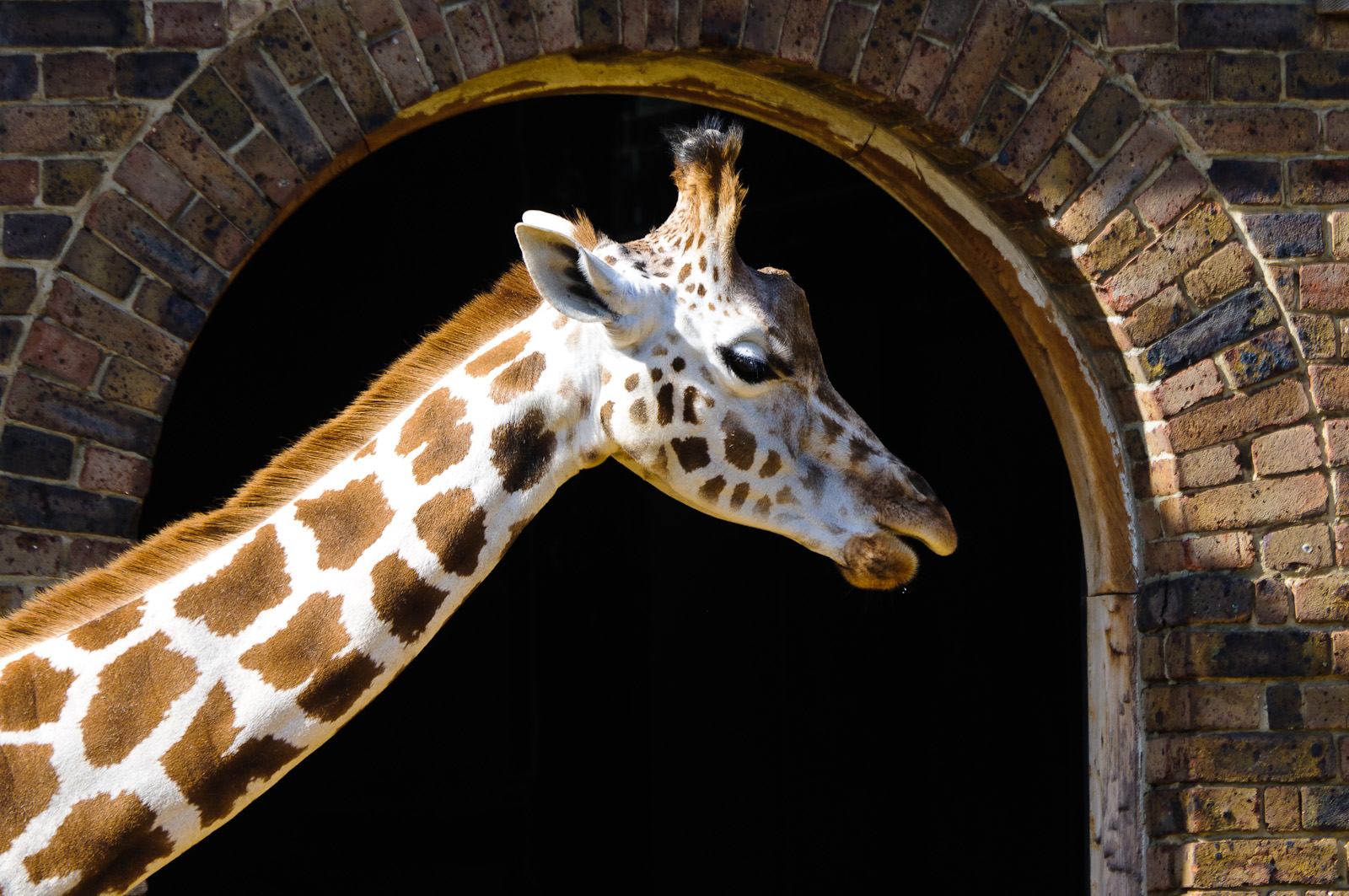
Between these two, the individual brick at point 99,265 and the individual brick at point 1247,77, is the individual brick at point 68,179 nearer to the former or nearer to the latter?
the individual brick at point 99,265

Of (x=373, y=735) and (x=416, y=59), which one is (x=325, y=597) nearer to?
(x=416, y=59)

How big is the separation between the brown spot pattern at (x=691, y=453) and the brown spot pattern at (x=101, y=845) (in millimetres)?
1165

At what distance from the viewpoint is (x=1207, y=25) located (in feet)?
9.80

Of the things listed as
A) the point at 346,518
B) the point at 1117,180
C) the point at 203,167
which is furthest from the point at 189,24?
the point at 1117,180

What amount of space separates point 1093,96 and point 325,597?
7.49ft

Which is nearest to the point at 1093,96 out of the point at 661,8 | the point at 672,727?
the point at 661,8

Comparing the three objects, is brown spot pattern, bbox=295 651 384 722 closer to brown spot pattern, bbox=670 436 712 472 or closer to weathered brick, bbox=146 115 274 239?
brown spot pattern, bbox=670 436 712 472

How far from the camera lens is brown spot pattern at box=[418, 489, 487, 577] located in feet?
7.00

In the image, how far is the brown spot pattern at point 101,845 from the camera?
6.12ft

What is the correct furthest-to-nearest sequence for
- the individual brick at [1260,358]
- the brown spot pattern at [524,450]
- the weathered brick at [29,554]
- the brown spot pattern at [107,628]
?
the individual brick at [1260,358], the weathered brick at [29,554], the brown spot pattern at [524,450], the brown spot pattern at [107,628]

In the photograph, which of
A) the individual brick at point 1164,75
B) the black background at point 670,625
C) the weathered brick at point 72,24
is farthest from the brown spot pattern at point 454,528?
the black background at point 670,625

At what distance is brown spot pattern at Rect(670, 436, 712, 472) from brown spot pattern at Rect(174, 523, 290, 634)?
0.80 m

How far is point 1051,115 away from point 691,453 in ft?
4.67

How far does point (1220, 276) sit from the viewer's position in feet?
9.55
